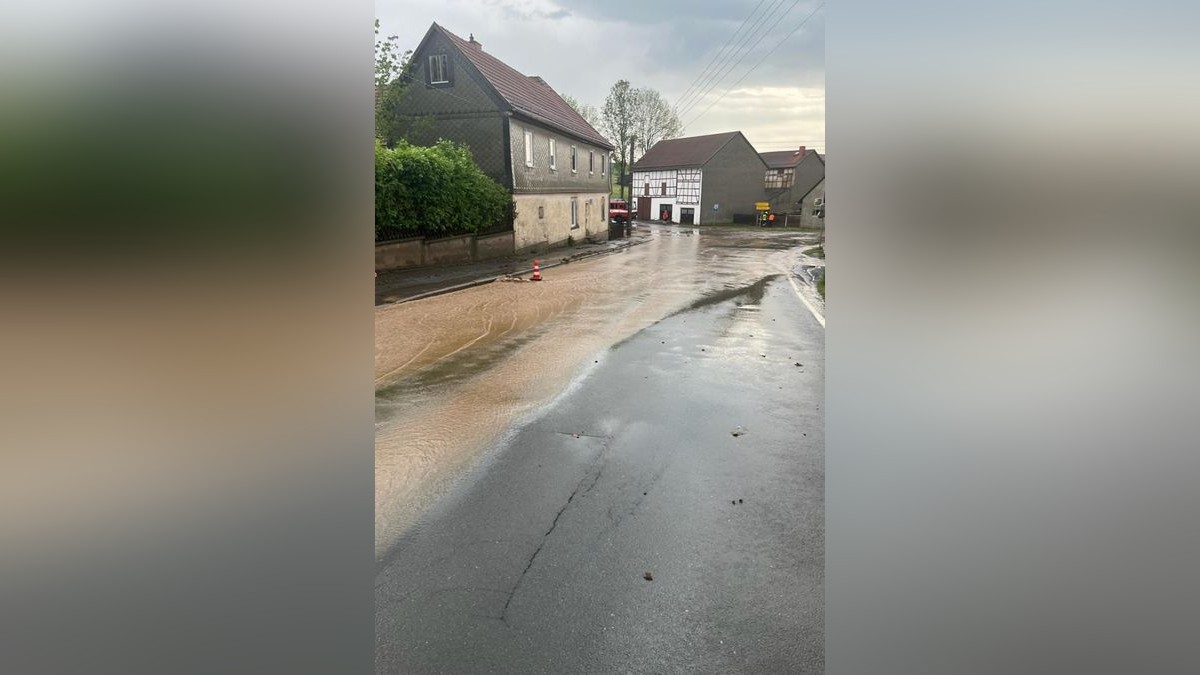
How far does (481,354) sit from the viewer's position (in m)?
8.99

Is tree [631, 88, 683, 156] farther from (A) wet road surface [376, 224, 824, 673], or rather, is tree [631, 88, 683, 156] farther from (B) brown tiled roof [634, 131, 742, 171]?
(A) wet road surface [376, 224, 824, 673]

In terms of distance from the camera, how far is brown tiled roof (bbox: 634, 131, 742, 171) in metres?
53.1

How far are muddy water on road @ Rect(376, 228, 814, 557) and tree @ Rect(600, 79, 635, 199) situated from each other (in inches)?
1760

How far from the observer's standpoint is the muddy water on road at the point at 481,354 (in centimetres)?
520

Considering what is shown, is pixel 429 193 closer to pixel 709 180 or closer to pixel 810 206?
pixel 810 206

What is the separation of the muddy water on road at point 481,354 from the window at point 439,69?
980 centimetres

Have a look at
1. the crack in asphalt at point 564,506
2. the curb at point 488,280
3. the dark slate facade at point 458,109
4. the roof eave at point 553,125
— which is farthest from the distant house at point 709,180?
the crack in asphalt at point 564,506

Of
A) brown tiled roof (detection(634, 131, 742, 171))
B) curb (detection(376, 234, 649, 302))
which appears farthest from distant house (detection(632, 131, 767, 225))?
curb (detection(376, 234, 649, 302))

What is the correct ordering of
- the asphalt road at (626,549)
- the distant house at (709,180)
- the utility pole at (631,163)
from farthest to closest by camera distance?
the utility pole at (631,163)
the distant house at (709,180)
the asphalt road at (626,549)

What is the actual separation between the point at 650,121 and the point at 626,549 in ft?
212

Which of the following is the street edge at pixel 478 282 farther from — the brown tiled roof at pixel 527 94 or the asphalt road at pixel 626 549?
the asphalt road at pixel 626 549
